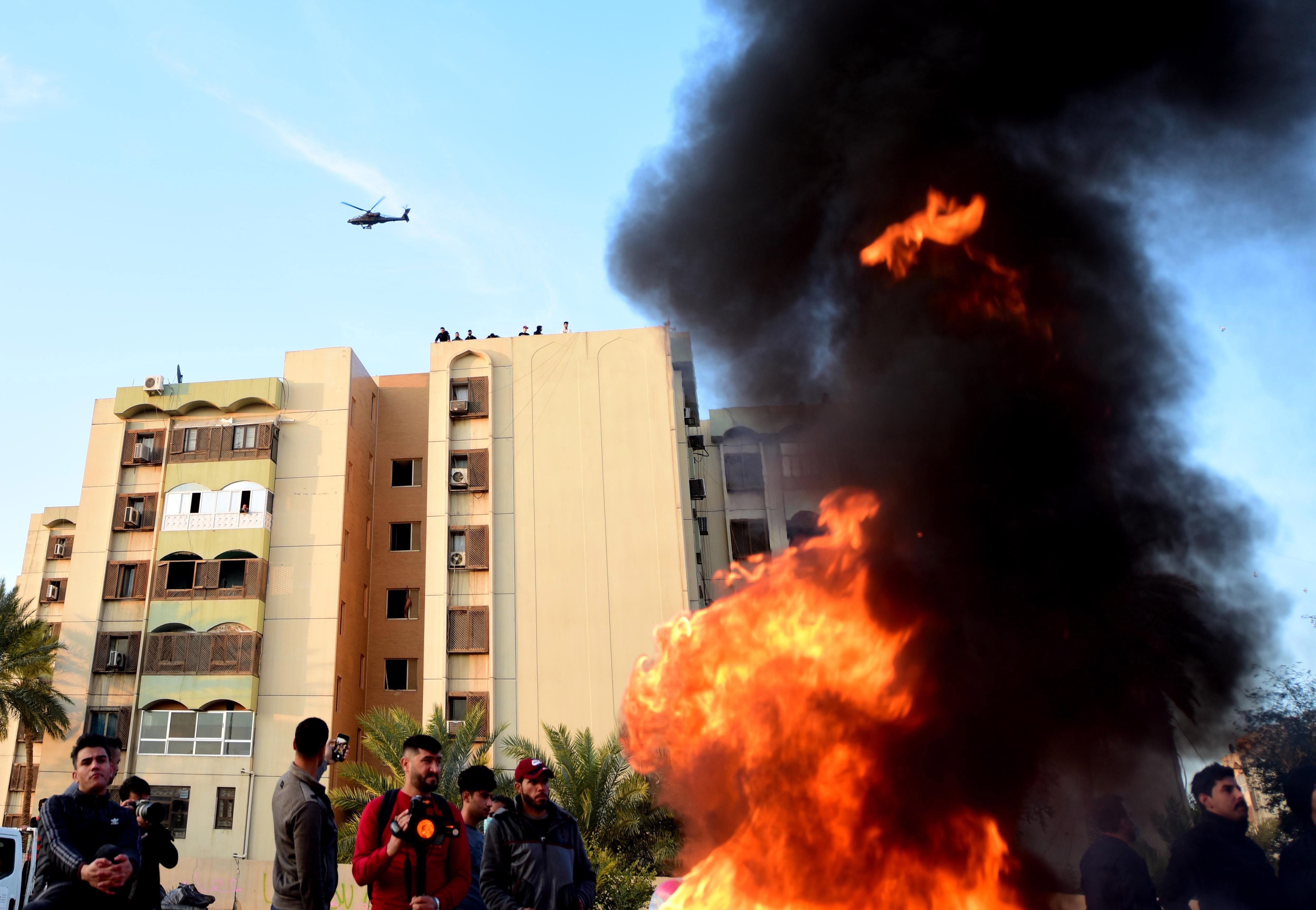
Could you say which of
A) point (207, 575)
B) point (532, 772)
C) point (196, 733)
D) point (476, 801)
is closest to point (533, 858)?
Answer: point (532, 772)

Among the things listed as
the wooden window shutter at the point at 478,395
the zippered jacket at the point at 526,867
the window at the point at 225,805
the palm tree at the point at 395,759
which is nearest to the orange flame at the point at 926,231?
the zippered jacket at the point at 526,867

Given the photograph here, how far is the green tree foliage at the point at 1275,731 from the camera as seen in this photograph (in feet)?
35.1

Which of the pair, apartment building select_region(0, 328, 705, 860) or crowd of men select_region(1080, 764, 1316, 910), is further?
apartment building select_region(0, 328, 705, 860)

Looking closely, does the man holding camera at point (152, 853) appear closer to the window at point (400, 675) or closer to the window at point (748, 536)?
the window at point (748, 536)

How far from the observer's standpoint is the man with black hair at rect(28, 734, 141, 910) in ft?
14.6

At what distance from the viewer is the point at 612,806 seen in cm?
1850

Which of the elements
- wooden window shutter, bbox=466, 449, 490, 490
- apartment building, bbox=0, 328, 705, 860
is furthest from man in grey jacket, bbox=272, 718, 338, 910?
wooden window shutter, bbox=466, 449, 490, 490

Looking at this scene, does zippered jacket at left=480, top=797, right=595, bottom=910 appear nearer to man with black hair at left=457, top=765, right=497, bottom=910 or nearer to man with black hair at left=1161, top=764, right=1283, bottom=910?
man with black hair at left=457, top=765, right=497, bottom=910

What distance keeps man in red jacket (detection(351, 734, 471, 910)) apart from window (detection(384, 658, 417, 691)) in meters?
24.6

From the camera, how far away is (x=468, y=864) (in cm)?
512

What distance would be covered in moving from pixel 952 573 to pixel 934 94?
6597mm

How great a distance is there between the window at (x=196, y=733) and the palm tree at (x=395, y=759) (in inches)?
200

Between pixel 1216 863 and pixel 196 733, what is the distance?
86.5 ft

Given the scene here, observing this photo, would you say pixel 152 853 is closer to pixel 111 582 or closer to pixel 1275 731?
pixel 1275 731
